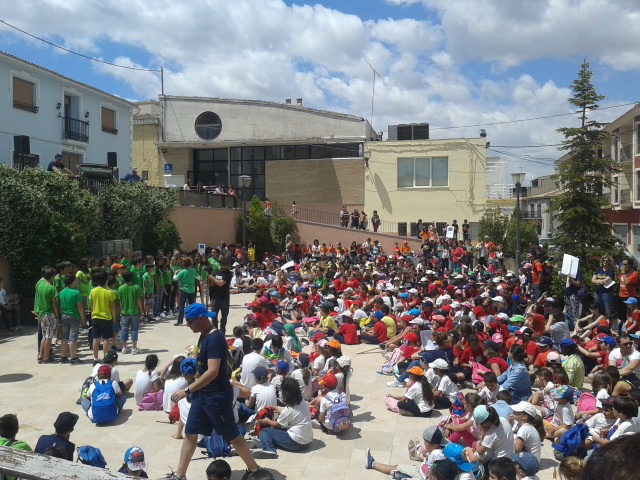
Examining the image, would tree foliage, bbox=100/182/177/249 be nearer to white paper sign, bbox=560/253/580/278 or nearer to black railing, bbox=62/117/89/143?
black railing, bbox=62/117/89/143

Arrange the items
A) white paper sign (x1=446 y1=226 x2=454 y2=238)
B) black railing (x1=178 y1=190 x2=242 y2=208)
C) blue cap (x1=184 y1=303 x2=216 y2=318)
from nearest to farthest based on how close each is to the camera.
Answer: blue cap (x1=184 y1=303 x2=216 y2=318)
black railing (x1=178 y1=190 x2=242 y2=208)
white paper sign (x1=446 y1=226 x2=454 y2=238)

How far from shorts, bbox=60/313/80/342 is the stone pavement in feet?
1.70

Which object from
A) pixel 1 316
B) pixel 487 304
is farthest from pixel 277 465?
pixel 1 316

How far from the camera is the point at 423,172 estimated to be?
33.7 m

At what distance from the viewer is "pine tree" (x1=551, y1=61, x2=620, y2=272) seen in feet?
54.6

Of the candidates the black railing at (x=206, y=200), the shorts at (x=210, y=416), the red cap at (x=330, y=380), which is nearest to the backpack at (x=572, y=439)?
the red cap at (x=330, y=380)

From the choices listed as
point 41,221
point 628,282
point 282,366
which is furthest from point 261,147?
point 282,366

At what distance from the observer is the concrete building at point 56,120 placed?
23.2 metres

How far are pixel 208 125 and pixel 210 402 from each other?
33.1m

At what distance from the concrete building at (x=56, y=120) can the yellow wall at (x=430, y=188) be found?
13.7 metres

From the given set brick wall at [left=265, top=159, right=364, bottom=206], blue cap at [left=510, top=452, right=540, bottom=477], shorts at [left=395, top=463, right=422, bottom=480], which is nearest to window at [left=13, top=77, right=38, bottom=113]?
brick wall at [left=265, top=159, right=364, bottom=206]

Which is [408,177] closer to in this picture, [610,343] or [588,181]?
[588,181]

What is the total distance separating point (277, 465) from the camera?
6.62 m

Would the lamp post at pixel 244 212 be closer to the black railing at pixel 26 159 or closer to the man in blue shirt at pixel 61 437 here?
the black railing at pixel 26 159
